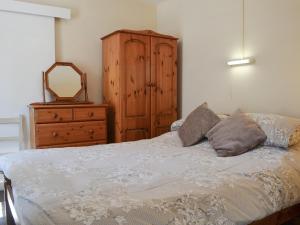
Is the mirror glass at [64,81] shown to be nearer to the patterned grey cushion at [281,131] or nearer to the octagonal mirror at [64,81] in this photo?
the octagonal mirror at [64,81]

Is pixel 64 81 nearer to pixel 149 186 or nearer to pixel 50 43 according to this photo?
pixel 50 43

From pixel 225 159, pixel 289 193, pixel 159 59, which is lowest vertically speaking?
pixel 289 193

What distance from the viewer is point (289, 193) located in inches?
67.5

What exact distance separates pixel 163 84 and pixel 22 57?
1.74 metres

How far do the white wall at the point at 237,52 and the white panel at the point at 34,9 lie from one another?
1493 millimetres

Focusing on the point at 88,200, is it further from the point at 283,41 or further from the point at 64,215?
the point at 283,41

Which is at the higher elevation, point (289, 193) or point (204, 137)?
point (204, 137)

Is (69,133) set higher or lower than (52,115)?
lower

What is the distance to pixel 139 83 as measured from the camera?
346cm

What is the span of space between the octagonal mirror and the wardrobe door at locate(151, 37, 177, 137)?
95 cm

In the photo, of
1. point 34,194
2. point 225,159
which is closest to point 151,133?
point 225,159

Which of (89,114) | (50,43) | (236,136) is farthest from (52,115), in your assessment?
(236,136)

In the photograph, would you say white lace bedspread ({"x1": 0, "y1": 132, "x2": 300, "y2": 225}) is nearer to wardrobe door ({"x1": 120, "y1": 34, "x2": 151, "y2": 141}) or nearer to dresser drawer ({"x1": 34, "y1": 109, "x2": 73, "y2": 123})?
dresser drawer ({"x1": 34, "y1": 109, "x2": 73, "y2": 123})

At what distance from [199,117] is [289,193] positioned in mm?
1135
